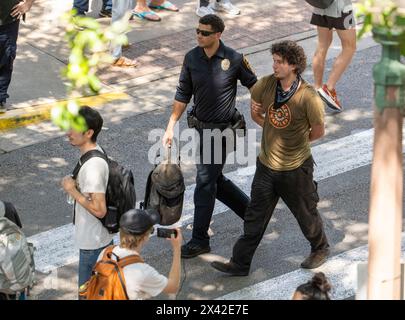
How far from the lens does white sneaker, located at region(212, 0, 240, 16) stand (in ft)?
50.6

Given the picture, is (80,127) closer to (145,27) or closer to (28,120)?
(28,120)

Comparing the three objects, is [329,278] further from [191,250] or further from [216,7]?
[216,7]

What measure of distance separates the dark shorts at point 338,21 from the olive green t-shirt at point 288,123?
11.9 ft

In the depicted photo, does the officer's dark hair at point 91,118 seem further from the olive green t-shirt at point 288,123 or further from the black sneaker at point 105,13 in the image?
the black sneaker at point 105,13

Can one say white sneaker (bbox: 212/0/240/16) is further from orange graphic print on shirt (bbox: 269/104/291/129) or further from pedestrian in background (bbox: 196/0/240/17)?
orange graphic print on shirt (bbox: 269/104/291/129)

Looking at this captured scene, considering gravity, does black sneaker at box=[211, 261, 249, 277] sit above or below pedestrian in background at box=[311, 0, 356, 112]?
below

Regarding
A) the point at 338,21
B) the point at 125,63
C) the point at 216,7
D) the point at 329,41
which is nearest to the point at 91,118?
the point at 338,21

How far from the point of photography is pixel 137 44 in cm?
1460

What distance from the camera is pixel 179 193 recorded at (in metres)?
9.28

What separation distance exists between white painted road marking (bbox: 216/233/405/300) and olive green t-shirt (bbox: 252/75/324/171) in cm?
101

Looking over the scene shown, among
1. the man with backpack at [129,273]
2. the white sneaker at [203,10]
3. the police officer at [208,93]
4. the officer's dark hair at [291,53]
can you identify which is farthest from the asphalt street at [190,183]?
the white sneaker at [203,10]

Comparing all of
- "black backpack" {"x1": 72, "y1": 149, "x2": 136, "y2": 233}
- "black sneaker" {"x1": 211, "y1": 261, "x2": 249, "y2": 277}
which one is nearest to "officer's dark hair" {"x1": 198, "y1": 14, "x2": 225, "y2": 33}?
"black backpack" {"x1": 72, "y1": 149, "x2": 136, "y2": 233}

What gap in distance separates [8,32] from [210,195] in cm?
384

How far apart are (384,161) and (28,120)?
23.3 ft
